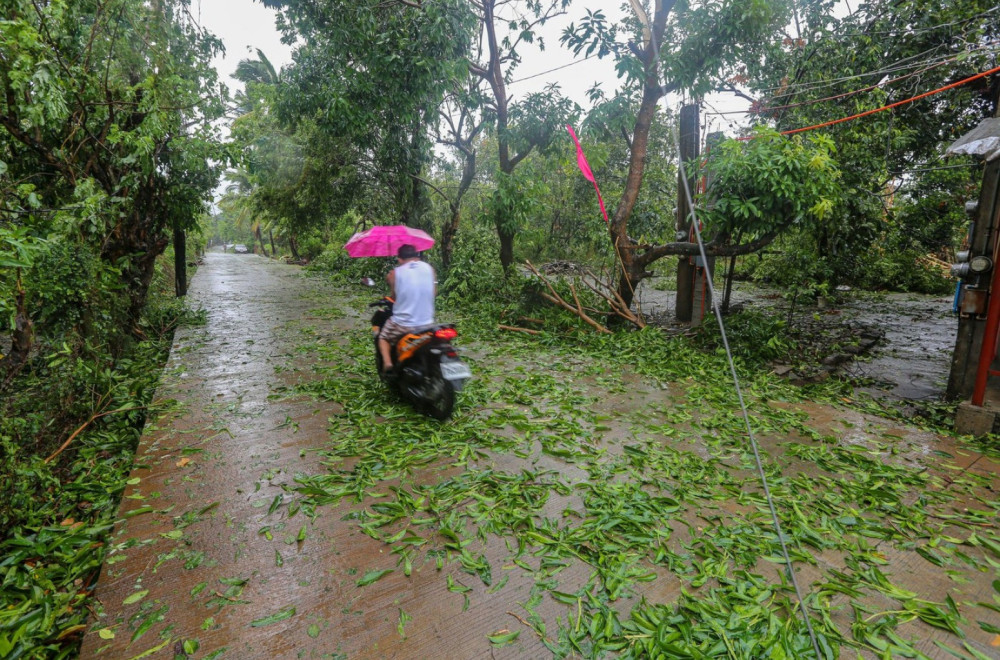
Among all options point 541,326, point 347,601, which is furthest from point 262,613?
point 541,326

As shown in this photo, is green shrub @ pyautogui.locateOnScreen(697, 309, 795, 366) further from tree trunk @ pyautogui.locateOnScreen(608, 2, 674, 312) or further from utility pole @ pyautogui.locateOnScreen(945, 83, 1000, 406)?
utility pole @ pyautogui.locateOnScreen(945, 83, 1000, 406)

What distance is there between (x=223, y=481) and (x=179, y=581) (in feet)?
3.28

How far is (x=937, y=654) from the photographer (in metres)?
2.09

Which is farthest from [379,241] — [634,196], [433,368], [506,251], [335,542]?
[506,251]

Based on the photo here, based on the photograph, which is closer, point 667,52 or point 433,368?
point 433,368

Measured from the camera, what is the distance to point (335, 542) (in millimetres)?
2736

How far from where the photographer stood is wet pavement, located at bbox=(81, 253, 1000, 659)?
2131 mm

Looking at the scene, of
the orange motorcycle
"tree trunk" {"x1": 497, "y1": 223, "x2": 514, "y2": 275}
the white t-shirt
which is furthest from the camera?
"tree trunk" {"x1": 497, "y1": 223, "x2": 514, "y2": 275}

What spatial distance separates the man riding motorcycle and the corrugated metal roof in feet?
15.1

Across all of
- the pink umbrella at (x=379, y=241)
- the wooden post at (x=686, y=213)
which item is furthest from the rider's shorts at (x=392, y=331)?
the wooden post at (x=686, y=213)

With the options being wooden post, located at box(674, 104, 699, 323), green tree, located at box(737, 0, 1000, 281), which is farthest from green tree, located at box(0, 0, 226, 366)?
green tree, located at box(737, 0, 1000, 281)

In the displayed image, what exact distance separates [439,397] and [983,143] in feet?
16.4

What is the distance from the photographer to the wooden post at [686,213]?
8203 millimetres

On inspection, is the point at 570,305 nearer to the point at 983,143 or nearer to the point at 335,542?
the point at 983,143
